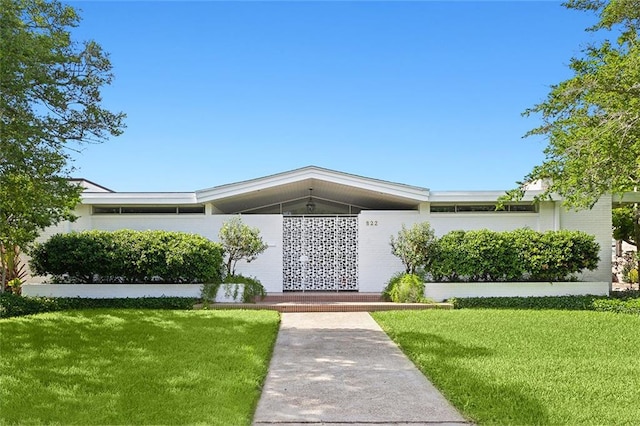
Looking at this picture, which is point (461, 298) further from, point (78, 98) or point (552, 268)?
point (78, 98)

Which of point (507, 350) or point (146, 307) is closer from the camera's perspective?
point (507, 350)

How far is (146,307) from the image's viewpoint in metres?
12.0

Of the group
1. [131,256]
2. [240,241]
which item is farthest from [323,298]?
[131,256]

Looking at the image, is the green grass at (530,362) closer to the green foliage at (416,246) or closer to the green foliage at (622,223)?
the green foliage at (416,246)

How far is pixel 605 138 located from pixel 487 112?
204 inches

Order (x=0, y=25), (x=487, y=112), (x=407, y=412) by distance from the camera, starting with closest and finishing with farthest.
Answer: (x=407, y=412) → (x=0, y=25) → (x=487, y=112)

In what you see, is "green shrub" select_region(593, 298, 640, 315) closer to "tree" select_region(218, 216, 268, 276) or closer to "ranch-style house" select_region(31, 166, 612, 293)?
"ranch-style house" select_region(31, 166, 612, 293)

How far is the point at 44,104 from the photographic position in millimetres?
8109

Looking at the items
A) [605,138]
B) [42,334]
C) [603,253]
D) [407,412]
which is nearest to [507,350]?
[407,412]

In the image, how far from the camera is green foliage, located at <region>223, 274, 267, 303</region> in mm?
12516

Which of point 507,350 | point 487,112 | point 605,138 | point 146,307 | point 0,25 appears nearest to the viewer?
point 0,25

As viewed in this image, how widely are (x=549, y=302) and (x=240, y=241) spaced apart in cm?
805

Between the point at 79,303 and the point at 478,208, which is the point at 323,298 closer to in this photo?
the point at 478,208

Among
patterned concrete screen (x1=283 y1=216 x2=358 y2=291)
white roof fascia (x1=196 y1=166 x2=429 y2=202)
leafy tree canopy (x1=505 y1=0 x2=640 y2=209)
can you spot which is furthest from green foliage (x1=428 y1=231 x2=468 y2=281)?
leafy tree canopy (x1=505 y1=0 x2=640 y2=209)
